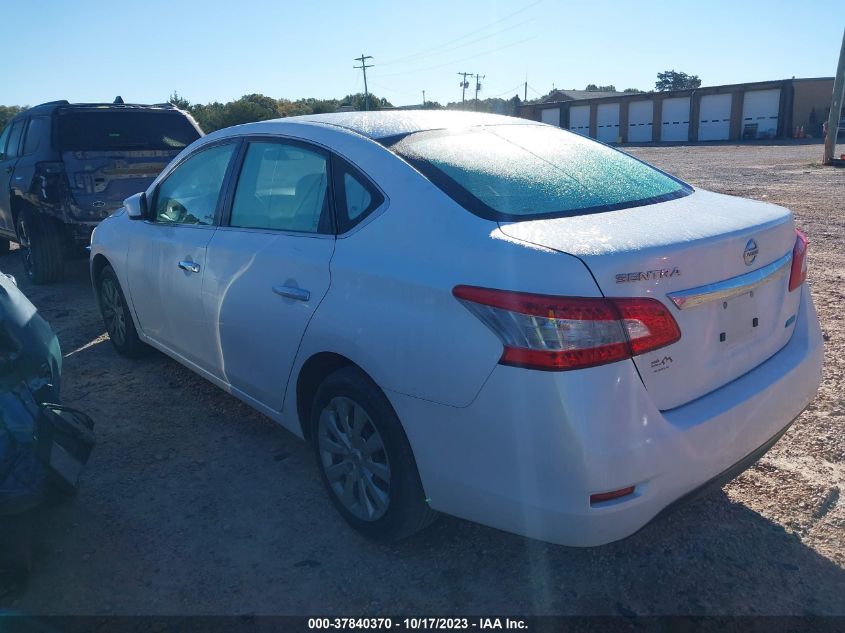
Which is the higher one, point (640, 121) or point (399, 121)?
point (399, 121)

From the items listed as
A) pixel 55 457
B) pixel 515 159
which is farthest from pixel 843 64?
pixel 55 457

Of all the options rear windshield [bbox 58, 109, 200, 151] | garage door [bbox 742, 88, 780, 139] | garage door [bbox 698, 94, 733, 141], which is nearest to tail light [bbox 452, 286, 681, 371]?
rear windshield [bbox 58, 109, 200, 151]

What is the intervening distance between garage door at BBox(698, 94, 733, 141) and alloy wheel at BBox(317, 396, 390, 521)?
171 ft

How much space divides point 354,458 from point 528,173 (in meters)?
1.39

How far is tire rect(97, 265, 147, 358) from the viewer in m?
4.97

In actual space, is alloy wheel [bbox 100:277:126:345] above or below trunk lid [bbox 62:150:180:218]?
below

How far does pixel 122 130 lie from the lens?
7.66 meters

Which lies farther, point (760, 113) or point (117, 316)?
point (760, 113)

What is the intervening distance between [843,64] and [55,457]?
24.1 meters

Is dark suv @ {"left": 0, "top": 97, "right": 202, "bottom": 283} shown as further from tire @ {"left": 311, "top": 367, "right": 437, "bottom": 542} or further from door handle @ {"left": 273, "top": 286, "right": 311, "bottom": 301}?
tire @ {"left": 311, "top": 367, "right": 437, "bottom": 542}

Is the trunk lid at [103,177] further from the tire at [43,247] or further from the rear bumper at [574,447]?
the rear bumper at [574,447]

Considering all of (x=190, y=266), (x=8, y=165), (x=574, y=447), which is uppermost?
(x=8, y=165)

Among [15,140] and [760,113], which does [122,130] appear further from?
[760,113]

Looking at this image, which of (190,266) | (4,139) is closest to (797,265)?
(190,266)
